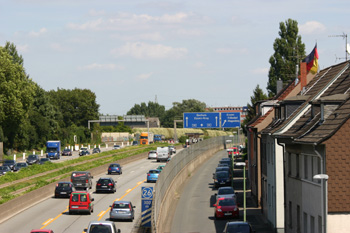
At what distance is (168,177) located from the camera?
2331 inches

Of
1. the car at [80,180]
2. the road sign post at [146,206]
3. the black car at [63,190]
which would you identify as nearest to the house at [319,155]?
the road sign post at [146,206]

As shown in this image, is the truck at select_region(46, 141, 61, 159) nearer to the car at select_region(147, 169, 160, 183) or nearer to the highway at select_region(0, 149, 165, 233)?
the car at select_region(147, 169, 160, 183)

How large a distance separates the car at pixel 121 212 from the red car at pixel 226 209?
7080 millimetres

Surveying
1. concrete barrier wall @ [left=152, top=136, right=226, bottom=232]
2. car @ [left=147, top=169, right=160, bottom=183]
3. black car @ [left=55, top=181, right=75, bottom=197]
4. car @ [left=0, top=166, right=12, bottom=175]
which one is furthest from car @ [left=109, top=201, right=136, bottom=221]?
car @ [left=0, top=166, right=12, bottom=175]

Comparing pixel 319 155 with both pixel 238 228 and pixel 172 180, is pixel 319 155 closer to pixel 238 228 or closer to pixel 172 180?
pixel 238 228

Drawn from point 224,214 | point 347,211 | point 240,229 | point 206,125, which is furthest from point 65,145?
point 347,211

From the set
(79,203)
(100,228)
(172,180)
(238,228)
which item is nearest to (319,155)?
(238,228)

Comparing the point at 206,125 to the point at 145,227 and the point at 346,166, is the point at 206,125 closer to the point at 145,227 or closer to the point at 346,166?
the point at 145,227

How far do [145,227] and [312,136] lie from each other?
1930 cm

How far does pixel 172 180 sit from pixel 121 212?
17.7 meters

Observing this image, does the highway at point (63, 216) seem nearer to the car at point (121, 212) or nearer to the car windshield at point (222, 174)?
the car at point (121, 212)

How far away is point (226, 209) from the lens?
4962cm

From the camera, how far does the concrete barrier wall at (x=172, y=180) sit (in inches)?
1726

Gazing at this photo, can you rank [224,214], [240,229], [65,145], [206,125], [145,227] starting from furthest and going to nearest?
[65,145], [206,125], [224,214], [145,227], [240,229]
